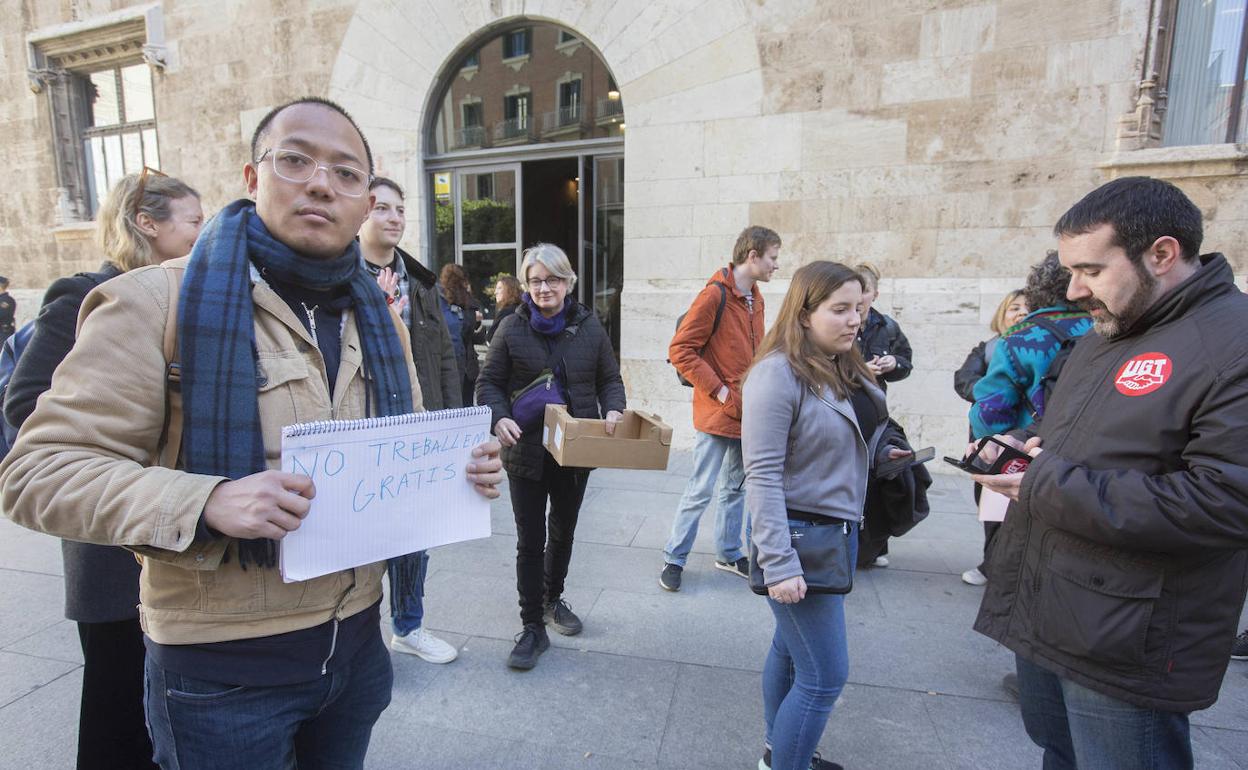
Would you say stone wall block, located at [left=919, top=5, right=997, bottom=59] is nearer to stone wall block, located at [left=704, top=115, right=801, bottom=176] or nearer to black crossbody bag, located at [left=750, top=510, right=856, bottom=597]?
stone wall block, located at [left=704, top=115, right=801, bottom=176]

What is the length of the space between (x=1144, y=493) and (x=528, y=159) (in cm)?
736

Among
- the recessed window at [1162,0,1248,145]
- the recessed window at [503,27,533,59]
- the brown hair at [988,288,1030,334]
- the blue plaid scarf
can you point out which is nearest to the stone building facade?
the recessed window at [1162,0,1248,145]

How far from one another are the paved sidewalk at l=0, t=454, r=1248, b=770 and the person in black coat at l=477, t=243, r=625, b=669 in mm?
346

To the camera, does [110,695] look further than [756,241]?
No

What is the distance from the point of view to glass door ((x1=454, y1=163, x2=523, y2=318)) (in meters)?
7.83

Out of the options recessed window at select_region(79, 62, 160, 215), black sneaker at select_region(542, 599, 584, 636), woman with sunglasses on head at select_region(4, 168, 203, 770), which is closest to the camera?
woman with sunglasses on head at select_region(4, 168, 203, 770)

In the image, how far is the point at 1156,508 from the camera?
4.46 feet

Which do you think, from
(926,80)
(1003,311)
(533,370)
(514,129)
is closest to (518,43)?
(514,129)

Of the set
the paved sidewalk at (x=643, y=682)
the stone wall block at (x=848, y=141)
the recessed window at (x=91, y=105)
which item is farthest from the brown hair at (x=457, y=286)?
the recessed window at (x=91, y=105)

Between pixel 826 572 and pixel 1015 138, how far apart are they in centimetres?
540

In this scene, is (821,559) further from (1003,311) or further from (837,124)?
(837,124)

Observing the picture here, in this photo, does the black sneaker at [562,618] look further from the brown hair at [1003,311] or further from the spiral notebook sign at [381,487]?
the brown hair at [1003,311]

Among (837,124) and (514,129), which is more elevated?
(514,129)

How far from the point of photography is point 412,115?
7.53m
